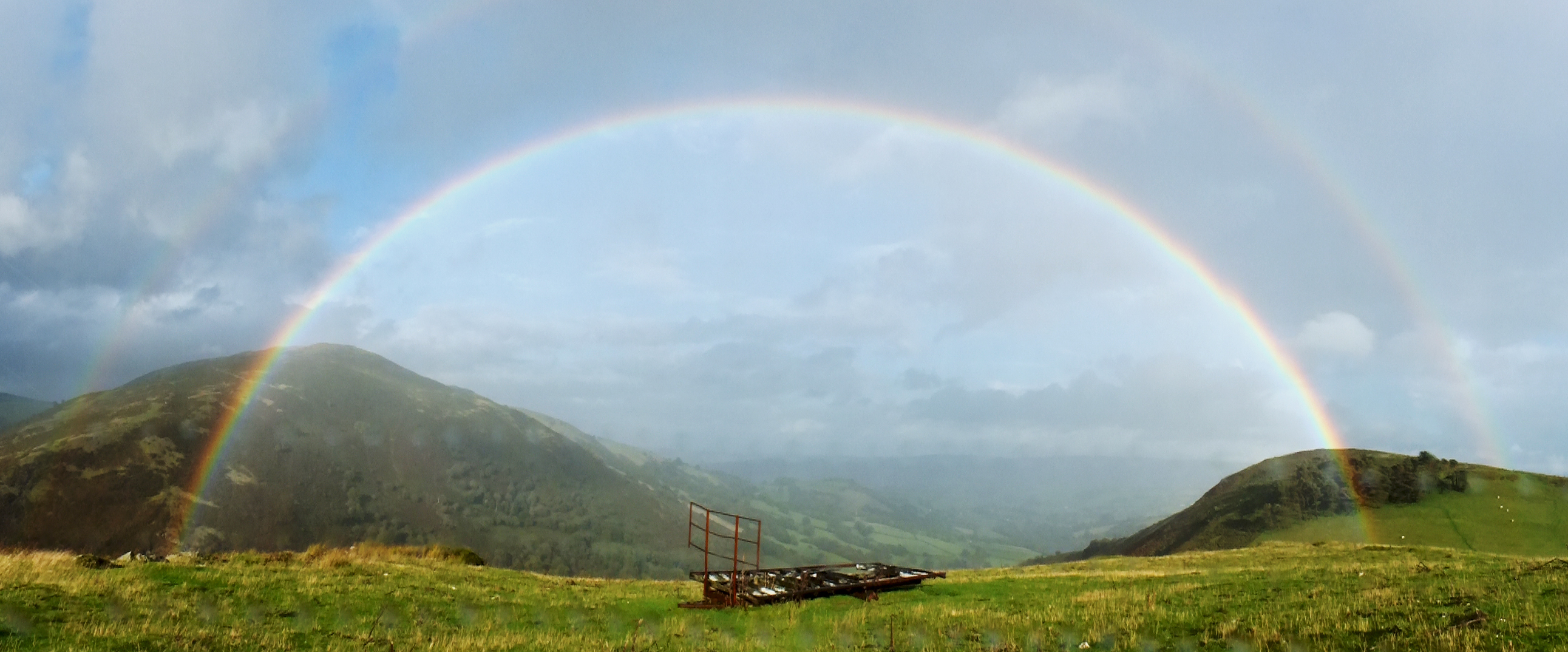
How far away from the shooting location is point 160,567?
97.8ft

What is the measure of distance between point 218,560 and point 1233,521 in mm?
115039

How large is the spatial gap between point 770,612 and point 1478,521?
293ft

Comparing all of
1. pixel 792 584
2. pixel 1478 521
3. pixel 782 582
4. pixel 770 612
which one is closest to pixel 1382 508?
pixel 1478 521

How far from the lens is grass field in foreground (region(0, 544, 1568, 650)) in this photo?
61.4 feet

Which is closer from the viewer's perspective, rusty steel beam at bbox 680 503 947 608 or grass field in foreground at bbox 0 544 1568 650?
grass field in foreground at bbox 0 544 1568 650

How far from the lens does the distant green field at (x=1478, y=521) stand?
74062 millimetres

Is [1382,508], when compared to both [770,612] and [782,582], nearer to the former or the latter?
[782,582]

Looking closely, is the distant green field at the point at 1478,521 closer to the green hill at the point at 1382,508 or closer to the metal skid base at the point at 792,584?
the green hill at the point at 1382,508

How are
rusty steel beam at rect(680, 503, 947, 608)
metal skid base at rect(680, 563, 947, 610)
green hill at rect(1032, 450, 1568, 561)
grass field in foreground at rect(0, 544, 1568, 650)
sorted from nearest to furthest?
grass field in foreground at rect(0, 544, 1568, 650)
rusty steel beam at rect(680, 503, 947, 608)
metal skid base at rect(680, 563, 947, 610)
green hill at rect(1032, 450, 1568, 561)

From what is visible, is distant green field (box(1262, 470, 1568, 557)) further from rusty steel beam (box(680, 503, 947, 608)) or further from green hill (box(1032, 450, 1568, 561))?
rusty steel beam (box(680, 503, 947, 608))

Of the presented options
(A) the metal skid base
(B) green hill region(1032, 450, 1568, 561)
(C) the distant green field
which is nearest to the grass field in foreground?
(A) the metal skid base

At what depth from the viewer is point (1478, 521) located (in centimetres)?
7994

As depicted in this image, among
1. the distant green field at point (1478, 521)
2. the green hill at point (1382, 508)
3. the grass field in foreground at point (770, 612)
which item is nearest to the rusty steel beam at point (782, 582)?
the grass field in foreground at point (770, 612)

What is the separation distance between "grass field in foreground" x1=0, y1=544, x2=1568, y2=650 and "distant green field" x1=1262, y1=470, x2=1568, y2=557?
168 feet
